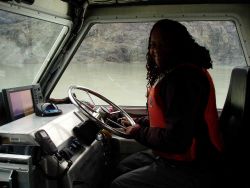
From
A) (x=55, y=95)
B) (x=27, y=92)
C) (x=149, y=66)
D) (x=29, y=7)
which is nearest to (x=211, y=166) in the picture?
(x=149, y=66)

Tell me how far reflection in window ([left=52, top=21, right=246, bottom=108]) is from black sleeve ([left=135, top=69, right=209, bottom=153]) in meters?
1.52

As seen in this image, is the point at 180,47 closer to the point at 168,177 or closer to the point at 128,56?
the point at 168,177

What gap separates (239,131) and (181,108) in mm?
545

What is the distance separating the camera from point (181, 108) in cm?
177

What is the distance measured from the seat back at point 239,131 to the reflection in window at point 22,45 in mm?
1754

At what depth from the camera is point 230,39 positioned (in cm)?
327

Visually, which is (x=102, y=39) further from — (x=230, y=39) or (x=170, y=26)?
(x=170, y=26)

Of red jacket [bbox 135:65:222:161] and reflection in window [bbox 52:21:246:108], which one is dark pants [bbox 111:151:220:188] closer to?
red jacket [bbox 135:65:222:161]

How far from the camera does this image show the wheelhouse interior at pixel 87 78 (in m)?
1.97

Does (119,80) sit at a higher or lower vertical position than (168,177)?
higher

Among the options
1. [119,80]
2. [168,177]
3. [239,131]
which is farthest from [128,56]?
[168,177]

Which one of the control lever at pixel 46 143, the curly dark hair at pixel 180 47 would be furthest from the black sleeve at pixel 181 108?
the control lever at pixel 46 143

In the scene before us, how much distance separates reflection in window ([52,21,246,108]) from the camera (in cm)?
326

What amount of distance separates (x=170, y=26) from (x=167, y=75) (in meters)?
0.29
